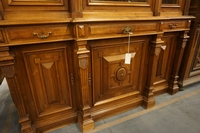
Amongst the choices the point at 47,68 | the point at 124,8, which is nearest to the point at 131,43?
the point at 124,8

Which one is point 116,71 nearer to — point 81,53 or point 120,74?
point 120,74

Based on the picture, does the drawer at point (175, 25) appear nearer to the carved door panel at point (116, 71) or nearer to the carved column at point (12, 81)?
the carved door panel at point (116, 71)

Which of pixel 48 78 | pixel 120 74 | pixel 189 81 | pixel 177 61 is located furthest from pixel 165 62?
pixel 48 78

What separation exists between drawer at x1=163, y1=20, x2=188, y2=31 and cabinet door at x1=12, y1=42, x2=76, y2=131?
3.49 feet

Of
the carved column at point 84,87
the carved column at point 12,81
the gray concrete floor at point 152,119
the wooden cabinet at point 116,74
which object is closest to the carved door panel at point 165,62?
the gray concrete floor at point 152,119

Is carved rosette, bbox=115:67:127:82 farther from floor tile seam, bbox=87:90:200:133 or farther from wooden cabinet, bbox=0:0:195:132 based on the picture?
floor tile seam, bbox=87:90:200:133

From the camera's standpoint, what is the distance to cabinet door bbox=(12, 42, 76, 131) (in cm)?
101

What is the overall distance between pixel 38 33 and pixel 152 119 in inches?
54.6

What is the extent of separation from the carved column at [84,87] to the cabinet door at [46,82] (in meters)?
0.13

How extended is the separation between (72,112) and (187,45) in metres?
1.68

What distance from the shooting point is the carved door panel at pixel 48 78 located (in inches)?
40.1

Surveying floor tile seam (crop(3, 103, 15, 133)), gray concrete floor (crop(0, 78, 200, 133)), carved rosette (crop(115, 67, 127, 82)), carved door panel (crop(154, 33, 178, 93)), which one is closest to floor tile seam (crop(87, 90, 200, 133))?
gray concrete floor (crop(0, 78, 200, 133))

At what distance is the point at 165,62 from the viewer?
5.59 feet

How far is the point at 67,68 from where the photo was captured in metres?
1.15
